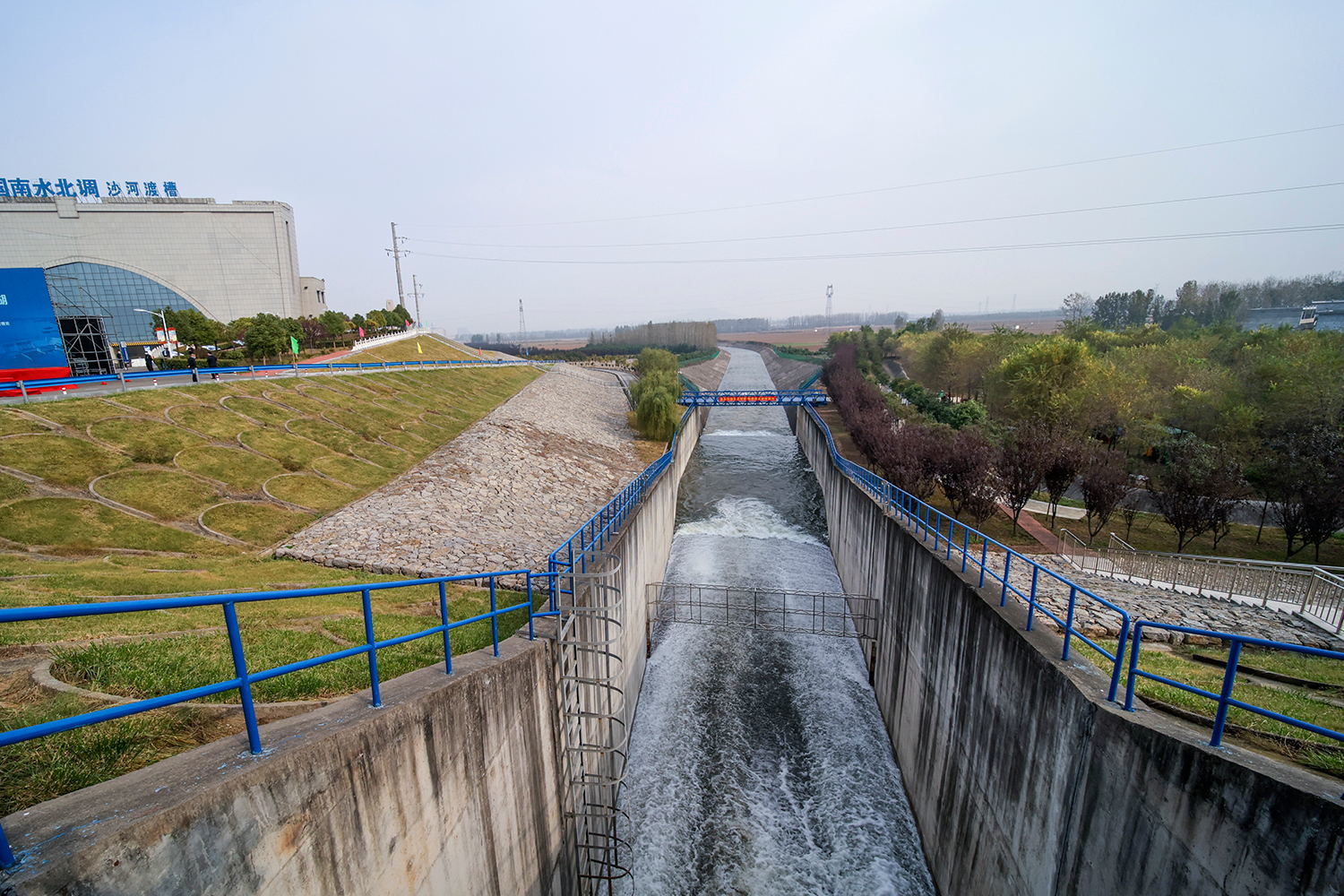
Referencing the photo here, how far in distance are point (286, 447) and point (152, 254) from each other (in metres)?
78.1

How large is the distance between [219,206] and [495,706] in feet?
312

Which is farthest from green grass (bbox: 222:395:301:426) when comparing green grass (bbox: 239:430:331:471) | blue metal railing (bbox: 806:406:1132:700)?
blue metal railing (bbox: 806:406:1132:700)

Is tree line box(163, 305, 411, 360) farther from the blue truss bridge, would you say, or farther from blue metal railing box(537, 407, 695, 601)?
blue metal railing box(537, 407, 695, 601)

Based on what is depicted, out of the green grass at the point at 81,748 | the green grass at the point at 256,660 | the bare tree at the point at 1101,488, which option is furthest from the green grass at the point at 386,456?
the bare tree at the point at 1101,488

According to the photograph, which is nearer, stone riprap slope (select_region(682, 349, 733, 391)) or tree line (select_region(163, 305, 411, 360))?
tree line (select_region(163, 305, 411, 360))

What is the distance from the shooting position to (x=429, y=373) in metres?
40.7

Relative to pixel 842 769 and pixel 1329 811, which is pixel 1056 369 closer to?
pixel 842 769

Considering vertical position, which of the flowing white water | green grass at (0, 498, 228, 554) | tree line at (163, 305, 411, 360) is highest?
tree line at (163, 305, 411, 360)

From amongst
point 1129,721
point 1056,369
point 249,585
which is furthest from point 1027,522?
point 249,585

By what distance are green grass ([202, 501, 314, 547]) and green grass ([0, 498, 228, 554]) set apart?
2.43ft

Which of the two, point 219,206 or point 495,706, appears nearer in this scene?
point 495,706

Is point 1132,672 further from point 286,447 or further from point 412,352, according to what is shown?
point 412,352

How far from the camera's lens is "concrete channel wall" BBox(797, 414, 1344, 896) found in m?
4.55

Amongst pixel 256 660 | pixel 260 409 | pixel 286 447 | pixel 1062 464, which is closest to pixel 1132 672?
pixel 256 660
